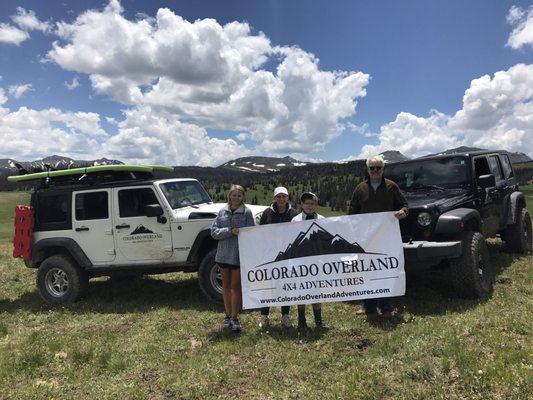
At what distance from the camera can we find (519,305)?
6367 mm

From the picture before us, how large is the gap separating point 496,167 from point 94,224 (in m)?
8.58

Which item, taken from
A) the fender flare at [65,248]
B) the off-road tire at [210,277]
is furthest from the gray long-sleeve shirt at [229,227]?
the fender flare at [65,248]

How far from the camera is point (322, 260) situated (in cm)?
627

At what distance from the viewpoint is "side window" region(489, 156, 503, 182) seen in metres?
9.19

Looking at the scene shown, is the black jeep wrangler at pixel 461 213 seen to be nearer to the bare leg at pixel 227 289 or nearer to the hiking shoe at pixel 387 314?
the hiking shoe at pixel 387 314

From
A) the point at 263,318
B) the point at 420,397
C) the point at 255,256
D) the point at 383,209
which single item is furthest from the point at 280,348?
the point at 383,209

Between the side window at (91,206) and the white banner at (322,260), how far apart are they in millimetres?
3375

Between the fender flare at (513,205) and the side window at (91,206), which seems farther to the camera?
the fender flare at (513,205)

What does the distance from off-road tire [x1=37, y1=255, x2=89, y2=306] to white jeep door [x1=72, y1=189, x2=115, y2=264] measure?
0.43m

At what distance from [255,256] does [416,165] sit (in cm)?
410

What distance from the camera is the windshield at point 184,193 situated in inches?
322

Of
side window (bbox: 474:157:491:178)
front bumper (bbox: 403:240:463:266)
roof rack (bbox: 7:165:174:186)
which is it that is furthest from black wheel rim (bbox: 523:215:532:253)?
roof rack (bbox: 7:165:174:186)

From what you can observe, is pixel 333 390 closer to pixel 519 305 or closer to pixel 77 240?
pixel 519 305

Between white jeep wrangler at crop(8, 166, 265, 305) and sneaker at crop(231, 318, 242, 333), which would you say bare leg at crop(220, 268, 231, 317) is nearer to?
sneaker at crop(231, 318, 242, 333)
